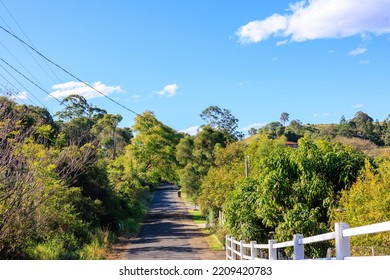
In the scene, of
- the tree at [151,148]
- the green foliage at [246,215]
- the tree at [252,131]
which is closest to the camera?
A: the green foliage at [246,215]

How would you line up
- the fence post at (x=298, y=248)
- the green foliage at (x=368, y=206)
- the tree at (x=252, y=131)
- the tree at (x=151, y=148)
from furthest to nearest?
1. the tree at (x=252, y=131)
2. the tree at (x=151, y=148)
3. the green foliage at (x=368, y=206)
4. the fence post at (x=298, y=248)

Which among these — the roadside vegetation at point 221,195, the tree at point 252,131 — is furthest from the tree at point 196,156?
the tree at point 252,131

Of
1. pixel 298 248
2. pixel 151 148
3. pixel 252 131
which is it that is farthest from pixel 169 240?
pixel 252 131

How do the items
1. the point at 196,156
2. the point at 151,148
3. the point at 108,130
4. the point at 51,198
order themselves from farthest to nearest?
the point at 108,130 → the point at 196,156 → the point at 151,148 → the point at 51,198

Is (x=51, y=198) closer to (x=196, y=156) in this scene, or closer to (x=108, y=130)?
(x=196, y=156)

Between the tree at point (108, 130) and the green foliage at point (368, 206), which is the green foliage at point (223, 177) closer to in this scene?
the tree at point (108, 130)

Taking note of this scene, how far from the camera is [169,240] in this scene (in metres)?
23.3

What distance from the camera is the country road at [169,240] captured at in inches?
721

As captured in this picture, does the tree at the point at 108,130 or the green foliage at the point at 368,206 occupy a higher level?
the tree at the point at 108,130

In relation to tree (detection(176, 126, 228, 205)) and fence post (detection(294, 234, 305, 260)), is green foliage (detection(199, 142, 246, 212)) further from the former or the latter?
fence post (detection(294, 234, 305, 260))

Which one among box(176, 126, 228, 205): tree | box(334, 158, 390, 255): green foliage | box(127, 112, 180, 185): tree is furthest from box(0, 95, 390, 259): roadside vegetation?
box(127, 112, 180, 185): tree

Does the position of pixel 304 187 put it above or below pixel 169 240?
above

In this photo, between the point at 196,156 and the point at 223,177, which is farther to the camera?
the point at 196,156
